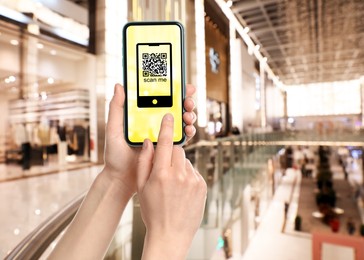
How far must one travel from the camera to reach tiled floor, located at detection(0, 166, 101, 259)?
7.09 ft

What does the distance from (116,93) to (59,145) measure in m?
6.14

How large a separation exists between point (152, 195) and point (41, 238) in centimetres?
65

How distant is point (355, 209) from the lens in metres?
12.8

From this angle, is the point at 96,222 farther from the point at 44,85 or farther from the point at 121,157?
the point at 44,85

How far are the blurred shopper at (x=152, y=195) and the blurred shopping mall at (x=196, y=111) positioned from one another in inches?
10.3

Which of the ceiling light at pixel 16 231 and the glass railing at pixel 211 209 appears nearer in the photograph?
the glass railing at pixel 211 209

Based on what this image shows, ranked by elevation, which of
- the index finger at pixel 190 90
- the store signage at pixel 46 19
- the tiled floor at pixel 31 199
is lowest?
the tiled floor at pixel 31 199

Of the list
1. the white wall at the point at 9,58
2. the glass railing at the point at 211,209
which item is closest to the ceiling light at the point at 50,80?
the white wall at the point at 9,58

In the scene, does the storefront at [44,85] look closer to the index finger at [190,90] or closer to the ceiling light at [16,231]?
the ceiling light at [16,231]

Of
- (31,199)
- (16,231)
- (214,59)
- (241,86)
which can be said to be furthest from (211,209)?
(241,86)

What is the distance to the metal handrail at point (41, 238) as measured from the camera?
2.83 ft

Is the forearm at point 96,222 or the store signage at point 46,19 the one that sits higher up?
the store signage at point 46,19

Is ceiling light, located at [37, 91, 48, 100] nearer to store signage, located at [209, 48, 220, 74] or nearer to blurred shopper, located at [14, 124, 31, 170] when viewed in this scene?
blurred shopper, located at [14, 124, 31, 170]

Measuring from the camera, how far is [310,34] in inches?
472
